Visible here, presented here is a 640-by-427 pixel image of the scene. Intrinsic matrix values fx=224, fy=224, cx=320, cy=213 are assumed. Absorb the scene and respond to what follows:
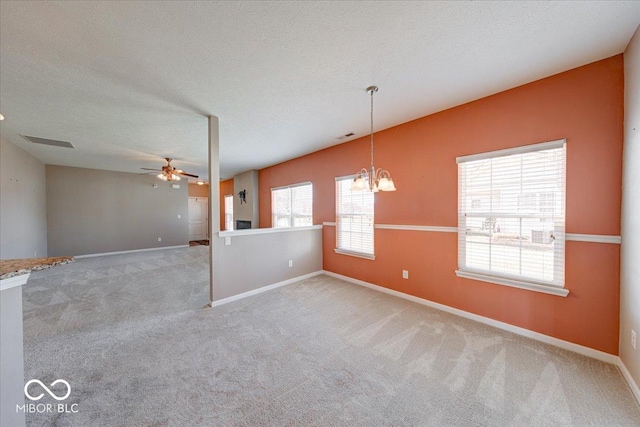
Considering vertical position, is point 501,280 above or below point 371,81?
below

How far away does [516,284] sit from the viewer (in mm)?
2402

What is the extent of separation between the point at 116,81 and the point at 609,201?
477 centimetres

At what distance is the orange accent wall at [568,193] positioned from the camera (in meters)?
1.98

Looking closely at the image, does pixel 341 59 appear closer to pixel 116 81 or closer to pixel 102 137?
pixel 116 81

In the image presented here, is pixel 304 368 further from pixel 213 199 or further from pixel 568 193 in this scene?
pixel 568 193

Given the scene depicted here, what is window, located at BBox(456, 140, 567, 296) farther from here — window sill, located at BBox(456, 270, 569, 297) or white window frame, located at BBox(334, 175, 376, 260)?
white window frame, located at BBox(334, 175, 376, 260)

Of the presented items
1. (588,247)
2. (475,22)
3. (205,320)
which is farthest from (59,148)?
(588,247)

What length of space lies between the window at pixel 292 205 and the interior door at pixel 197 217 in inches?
189

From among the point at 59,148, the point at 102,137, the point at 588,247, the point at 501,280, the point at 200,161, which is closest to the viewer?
the point at 588,247

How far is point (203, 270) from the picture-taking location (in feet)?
16.6

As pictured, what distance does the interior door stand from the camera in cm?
967

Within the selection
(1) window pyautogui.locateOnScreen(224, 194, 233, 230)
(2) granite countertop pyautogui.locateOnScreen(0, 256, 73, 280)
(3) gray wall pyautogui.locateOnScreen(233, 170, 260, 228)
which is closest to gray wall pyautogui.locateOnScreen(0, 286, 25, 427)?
(2) granite countertop pyautogui.locateOnScreen(0, 256, 73, 280)

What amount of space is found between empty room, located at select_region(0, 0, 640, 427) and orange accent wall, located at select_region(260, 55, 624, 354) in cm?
2

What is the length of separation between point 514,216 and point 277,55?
2.87 m
